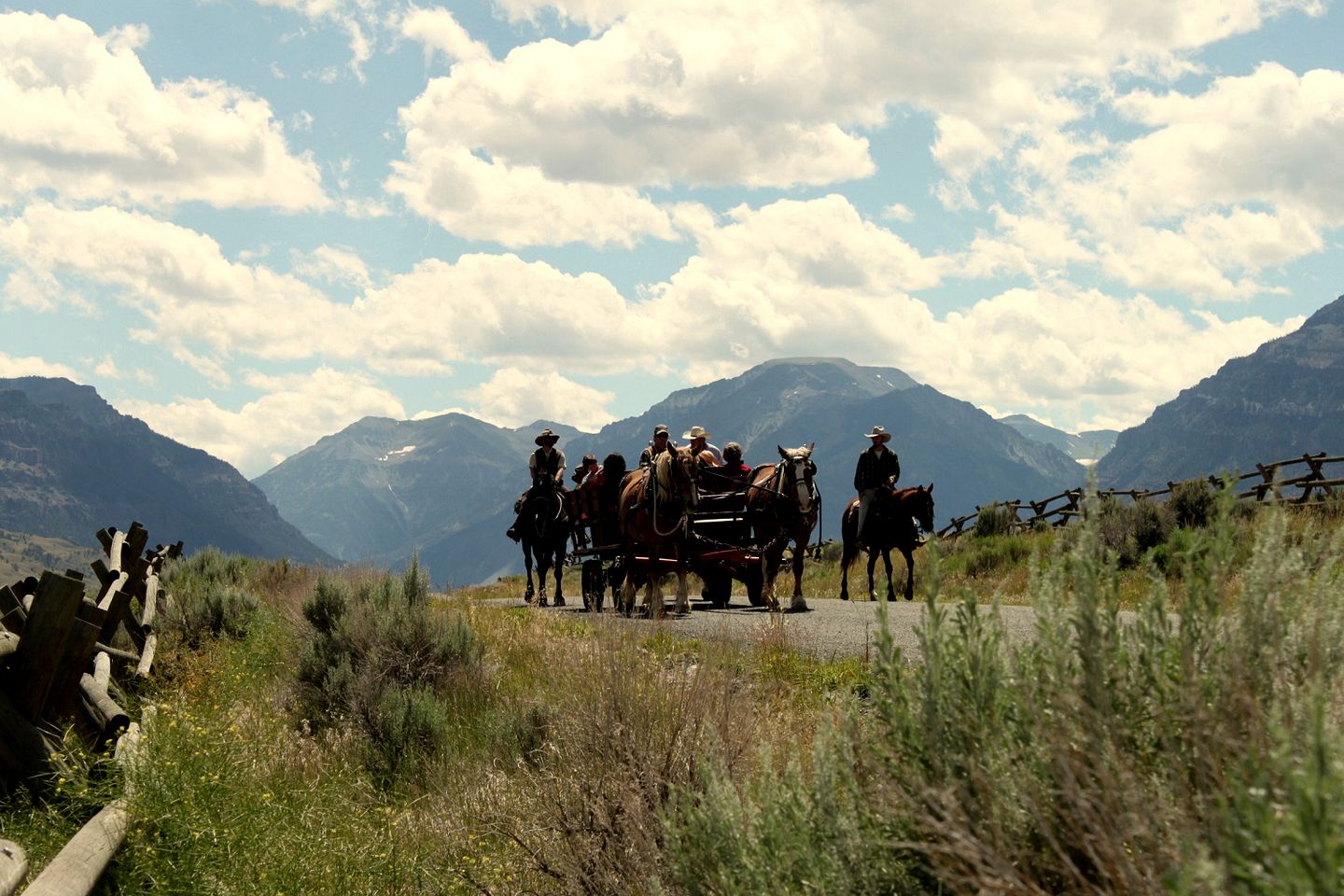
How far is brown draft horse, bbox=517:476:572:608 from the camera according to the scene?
20.6m

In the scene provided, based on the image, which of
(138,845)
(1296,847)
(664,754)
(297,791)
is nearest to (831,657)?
(664,754)

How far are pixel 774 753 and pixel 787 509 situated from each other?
34.6 feet

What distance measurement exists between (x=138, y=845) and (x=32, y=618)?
72.0 inches

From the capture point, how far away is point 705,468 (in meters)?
16.8

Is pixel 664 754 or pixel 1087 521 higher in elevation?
pixel 1087 521

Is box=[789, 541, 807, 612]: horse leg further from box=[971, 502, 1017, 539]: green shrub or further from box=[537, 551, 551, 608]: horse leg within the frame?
box=[971, 502, 1017, 539]: green shrub

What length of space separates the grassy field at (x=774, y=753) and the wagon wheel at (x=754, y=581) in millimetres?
5501

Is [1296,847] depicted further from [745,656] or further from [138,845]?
[745,656]

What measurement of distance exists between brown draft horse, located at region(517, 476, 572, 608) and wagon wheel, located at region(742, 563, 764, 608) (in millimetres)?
3673

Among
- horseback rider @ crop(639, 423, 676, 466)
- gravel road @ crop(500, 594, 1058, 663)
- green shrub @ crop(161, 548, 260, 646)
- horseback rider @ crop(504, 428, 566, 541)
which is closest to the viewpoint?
gravel road @ crop(500, 594, 1058, 663)

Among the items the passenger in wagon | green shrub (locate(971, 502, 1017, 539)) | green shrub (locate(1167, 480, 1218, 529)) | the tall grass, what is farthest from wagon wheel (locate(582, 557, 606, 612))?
green shrub (locate(971, 502, 1017, 539))

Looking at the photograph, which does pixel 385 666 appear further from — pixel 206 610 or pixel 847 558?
pixel 847 558

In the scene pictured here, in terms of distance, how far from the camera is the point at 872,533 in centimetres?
1927

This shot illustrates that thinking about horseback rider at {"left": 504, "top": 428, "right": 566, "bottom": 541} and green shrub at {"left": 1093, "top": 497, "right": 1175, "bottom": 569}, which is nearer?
horseback rider at {"left": 504, "top": 428, "right": 566, "bottom": 541}
